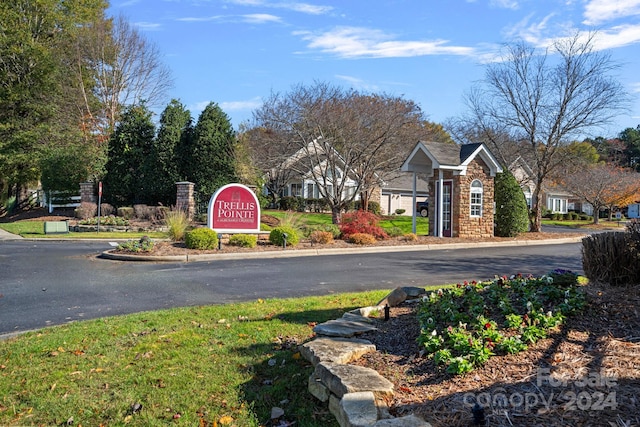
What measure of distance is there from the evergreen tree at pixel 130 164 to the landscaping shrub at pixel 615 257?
25.5m

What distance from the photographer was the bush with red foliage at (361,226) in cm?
1897

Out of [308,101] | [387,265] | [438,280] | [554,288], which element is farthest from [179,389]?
[308,101]

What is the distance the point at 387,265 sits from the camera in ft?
41.9

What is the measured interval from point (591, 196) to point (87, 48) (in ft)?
135

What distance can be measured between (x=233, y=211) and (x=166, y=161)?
12043 mm

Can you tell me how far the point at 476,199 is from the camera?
22.0 metres

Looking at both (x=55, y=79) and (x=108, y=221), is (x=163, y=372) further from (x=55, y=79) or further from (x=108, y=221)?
(x=55, y=79)

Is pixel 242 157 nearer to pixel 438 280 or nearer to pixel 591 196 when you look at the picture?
pixel 438 280

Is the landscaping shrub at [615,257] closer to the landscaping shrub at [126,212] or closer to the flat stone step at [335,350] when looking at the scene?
the flat stone step at [335,350]

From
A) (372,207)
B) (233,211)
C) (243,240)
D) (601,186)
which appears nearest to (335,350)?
(243,240)

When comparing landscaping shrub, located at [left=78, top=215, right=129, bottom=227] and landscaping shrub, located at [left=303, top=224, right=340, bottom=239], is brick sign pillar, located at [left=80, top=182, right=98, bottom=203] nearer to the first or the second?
landscaping shrub, located at [left=78, top=215, right=129, bottom=227]

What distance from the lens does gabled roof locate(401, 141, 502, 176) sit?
21.2 meters

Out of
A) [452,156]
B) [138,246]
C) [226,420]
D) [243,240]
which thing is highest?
[452,156]

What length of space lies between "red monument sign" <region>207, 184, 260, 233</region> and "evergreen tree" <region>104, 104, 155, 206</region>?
12.1m
